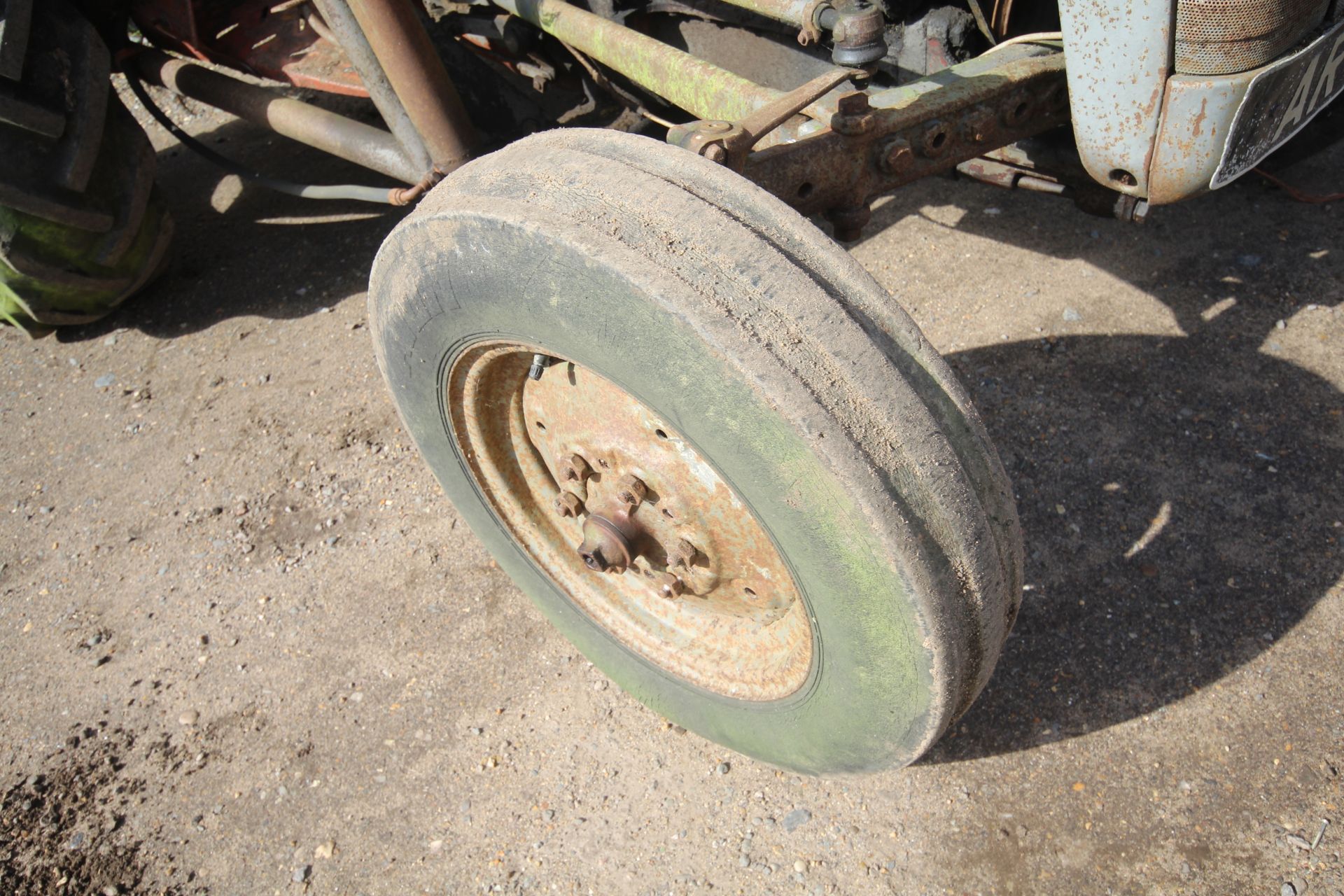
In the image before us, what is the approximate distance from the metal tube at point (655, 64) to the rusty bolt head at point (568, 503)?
83 centimetres

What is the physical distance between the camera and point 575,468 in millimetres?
1789

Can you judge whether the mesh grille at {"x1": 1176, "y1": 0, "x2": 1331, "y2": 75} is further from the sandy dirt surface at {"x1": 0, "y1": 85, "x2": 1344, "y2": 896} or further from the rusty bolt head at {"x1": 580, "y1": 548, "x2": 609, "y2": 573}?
the rusty bolt head at {"x1": 580, "y1": 548, "x2": 609, "y2": 573}

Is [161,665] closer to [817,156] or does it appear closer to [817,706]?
[817,706]

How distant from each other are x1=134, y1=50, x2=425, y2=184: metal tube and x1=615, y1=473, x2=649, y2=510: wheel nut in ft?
4.20

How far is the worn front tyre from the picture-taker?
1.16 m

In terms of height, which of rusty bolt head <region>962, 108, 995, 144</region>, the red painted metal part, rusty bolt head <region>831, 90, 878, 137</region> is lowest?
the red painted metal part

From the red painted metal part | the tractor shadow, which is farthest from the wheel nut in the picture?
the red painted metal part

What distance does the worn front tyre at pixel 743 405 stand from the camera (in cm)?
116

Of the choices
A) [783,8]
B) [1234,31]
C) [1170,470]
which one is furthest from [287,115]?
[1170,470]

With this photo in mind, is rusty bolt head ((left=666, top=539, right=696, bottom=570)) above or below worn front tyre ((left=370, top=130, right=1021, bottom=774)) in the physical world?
below

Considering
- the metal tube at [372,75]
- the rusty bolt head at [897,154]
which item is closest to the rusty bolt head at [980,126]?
the rusty bolt head at [897,154]

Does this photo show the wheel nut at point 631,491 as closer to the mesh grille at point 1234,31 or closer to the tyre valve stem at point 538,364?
the tyre valve stem at point 538,364

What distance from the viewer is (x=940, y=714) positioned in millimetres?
1329

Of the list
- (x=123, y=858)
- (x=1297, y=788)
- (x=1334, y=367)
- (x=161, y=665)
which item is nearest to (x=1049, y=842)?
(x=1297, y=788)
